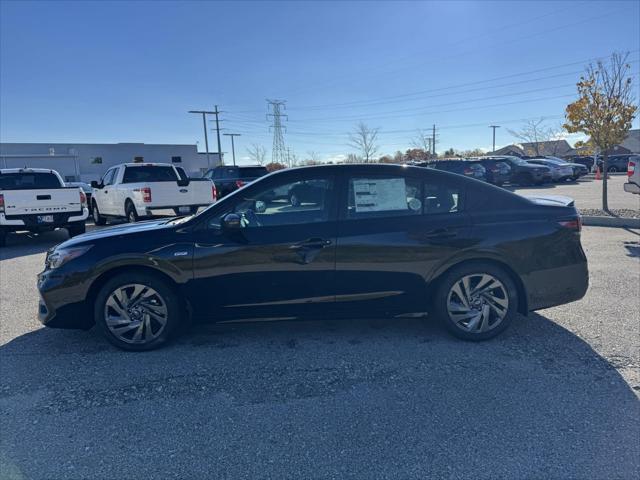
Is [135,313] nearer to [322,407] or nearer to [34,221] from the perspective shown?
[322,407]

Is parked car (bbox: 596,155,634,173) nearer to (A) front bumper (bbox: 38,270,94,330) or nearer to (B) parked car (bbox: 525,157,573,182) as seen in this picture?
(B) parked car (bbox: 525,157,573,182)

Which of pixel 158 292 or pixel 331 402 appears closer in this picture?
pixel 331 402

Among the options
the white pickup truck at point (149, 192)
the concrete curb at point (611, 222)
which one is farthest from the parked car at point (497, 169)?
the white pickup truck at point (149, 192)

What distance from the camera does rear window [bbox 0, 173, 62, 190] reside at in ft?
32.7

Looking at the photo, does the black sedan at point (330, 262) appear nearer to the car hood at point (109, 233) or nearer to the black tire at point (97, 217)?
Answer: the car hood at point (109, 233)

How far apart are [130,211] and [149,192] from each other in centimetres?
112

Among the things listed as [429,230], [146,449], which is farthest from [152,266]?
[429,230]

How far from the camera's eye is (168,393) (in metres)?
3.21

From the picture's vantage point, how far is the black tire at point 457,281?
153 inches

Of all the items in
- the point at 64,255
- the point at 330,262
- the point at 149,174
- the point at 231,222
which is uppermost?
the point at 149,174

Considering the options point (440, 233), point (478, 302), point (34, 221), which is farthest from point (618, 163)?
point (34, 221)

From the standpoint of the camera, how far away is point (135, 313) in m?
3.85

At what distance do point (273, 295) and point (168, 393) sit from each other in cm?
116

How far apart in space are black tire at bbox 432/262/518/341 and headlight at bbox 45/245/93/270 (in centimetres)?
319
